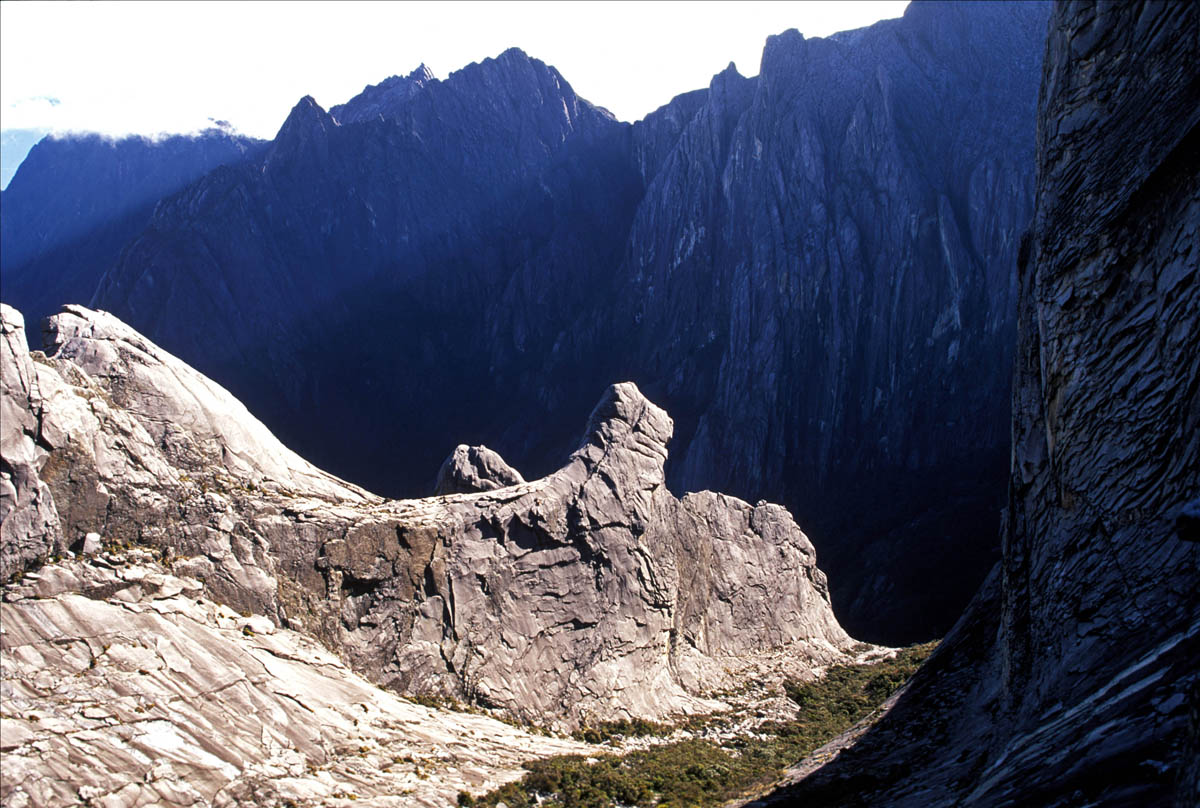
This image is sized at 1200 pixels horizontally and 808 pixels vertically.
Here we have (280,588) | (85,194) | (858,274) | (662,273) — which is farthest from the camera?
(85,194)

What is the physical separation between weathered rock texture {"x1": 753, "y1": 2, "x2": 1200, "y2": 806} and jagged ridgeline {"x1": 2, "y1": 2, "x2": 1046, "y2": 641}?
5667cm

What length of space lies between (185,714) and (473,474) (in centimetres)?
2117

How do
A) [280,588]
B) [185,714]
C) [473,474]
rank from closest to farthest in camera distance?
[185,714]
[280,588]
[473,474]

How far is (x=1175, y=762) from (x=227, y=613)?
2660cm

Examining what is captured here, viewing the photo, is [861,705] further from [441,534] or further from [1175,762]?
[1175,762]

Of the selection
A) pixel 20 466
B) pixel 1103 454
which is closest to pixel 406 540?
pixel 20 466

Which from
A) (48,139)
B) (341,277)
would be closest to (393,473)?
(341,277)

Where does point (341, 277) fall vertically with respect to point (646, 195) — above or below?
below

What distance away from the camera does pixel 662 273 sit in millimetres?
131125

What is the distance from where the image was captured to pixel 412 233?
→ 466 ft

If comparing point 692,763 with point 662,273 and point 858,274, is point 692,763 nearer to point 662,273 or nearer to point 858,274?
point 858,274

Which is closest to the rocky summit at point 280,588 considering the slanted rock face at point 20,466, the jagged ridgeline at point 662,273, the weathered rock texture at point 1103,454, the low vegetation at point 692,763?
the slanted rock face at point 20,466

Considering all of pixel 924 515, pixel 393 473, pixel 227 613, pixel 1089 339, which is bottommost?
pixel 227 613

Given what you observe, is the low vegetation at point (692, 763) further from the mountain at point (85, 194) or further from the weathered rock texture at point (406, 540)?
the mountain at point (85, 194)
